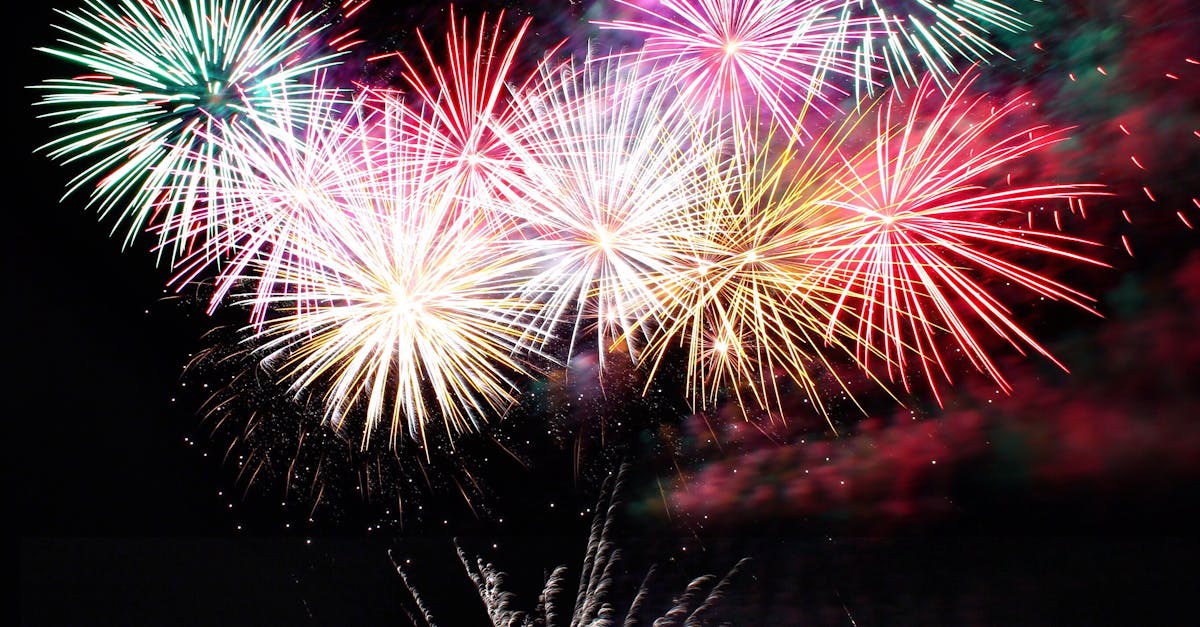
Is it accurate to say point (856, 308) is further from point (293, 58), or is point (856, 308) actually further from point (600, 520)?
point (293, 58)

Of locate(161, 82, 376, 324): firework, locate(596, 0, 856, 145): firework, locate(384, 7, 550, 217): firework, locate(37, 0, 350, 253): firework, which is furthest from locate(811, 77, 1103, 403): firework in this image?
locate(37, 0, 350, 253): firework

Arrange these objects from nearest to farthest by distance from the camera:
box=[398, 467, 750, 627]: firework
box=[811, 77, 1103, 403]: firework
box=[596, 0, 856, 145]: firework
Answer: box=[596, 0, 856, 145]: firework, box=[811, 77, 1103, 403]: firework, box=[398, 467, 750, 627]: firework

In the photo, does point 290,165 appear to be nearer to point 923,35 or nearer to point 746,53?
point 746,53

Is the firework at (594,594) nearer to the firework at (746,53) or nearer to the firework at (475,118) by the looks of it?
the firework at (475,118)

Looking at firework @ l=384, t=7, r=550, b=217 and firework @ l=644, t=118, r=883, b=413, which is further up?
firework @ l=384, t=7, r=550, b=217

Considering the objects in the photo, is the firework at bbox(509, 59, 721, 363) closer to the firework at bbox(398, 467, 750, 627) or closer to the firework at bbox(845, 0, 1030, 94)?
the firework at bbox(845, 0, 1030, 94)

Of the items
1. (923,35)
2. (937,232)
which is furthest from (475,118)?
(937,232)

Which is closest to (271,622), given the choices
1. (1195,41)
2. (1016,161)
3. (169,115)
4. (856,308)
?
(169,115)
